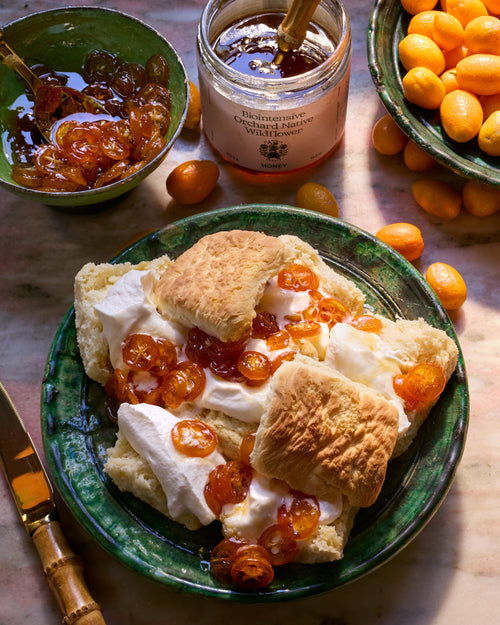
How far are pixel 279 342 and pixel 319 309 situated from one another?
7.5 inches

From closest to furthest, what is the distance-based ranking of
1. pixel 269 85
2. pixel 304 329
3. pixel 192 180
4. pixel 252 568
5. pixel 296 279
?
pixel 252 568
pixel 304 329
pixel 296 279
pixel 269 85
pixel 192 180

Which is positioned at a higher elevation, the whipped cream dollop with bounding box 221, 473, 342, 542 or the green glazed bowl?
the green glazed bowl

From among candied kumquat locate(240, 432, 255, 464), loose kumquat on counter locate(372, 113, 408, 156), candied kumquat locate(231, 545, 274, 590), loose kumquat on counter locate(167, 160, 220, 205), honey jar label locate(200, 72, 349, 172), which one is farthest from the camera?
loose kumquat on counter locate(372, 113, 408, 156)

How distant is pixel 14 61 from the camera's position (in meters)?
2.65

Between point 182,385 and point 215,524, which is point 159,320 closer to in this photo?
point 182,385

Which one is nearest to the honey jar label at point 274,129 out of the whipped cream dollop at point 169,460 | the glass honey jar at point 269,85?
the glass honey jar at point 269,85

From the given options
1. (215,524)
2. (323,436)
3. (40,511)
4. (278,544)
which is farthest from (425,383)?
(40,511)

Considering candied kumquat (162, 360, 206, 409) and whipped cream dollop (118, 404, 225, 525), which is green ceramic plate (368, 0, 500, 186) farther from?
whipped cream dollop (118, 404, 225, 525)

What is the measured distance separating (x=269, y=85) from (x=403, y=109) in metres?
0.54

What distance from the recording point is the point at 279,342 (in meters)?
2.12

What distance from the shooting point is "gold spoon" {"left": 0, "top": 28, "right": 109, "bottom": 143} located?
2.66 meters

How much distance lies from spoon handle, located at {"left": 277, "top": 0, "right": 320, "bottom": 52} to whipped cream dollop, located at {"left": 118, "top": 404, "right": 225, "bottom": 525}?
141cm

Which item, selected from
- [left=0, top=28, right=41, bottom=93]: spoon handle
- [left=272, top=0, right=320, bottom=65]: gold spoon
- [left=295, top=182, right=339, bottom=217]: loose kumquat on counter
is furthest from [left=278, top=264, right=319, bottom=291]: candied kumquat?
[left=0, top=28, right=41, bottom=93]: spoon handle

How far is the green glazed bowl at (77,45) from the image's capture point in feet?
8.73
